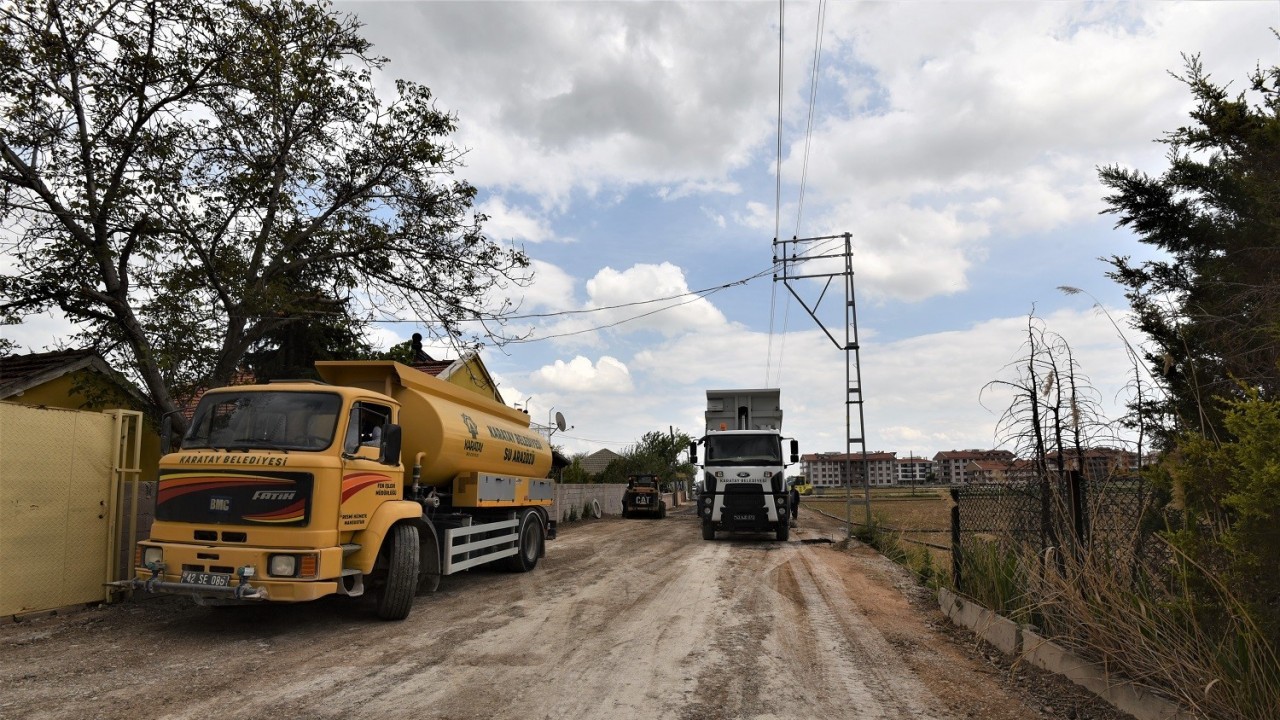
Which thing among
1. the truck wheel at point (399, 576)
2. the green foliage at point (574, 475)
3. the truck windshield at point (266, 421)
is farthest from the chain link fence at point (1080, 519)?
the green foliage at point (574, 475)

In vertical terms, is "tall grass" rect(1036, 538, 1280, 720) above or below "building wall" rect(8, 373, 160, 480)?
below

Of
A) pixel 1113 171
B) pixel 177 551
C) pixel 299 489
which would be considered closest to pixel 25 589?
pixel 177 551

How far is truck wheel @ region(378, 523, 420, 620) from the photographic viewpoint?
780 cm

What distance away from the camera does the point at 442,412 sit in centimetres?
946

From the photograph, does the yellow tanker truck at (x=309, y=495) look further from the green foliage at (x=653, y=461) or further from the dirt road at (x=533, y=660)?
the green foliage at (x=653, y=461)

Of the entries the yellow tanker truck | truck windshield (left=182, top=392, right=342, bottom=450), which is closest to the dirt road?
the yellow tanker truck

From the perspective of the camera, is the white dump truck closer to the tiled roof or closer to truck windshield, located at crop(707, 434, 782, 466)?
truck windshield, located at crop(707, 434, 782, 466)

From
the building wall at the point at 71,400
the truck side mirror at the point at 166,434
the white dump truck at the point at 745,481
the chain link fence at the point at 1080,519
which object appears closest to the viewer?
the chain link fence at the point at 1080,519

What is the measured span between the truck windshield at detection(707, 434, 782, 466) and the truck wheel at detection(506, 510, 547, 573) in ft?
20.4

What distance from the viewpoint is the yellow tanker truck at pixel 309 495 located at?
6.66m

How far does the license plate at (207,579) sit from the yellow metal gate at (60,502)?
220 cm

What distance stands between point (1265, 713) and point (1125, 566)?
66.7 inches

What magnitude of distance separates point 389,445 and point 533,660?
3.08 m

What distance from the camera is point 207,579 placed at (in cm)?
662
